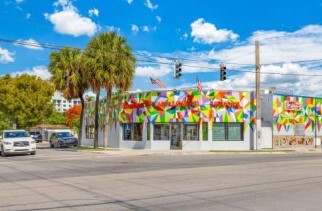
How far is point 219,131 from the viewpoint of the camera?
3684cm

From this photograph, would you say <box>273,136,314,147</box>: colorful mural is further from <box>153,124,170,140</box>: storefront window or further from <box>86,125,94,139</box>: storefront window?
<box>86,125,94,139</box>: storefront window

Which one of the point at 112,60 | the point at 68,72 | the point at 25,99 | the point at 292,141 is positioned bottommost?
the point at 292,141

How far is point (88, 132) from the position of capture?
158 feet

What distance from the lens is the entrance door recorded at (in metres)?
36.8

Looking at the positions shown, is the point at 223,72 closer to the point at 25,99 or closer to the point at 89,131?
the point at 89,131

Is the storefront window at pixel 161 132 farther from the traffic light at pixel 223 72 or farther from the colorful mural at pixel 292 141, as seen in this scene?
the colorful mural at pixel 292 141

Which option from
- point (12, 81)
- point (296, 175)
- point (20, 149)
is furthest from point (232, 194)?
point (12, 81)

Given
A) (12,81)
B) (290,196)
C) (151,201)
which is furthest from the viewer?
(12,81)

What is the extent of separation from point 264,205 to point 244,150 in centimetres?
2759

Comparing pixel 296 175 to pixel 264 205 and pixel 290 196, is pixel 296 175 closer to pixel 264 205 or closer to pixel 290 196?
pixel 290 196

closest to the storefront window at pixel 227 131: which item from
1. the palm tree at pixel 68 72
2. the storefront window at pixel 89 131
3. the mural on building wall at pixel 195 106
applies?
the mural on building wall at pixel 195 106

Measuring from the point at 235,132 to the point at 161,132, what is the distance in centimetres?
646

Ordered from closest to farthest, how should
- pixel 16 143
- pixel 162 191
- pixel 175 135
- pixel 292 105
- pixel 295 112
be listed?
pixel 162 191 < pixel 16 143 < pixel 175 135 < pixel 292 105 < pixel 295 112

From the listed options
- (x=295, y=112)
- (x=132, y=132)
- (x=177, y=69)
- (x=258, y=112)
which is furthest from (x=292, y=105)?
(x=177, y=69)
